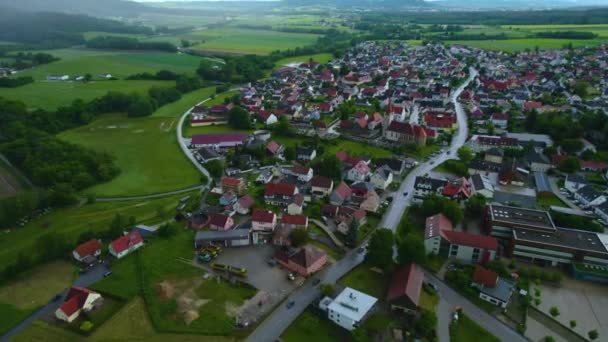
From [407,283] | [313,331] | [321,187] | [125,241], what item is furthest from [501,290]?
[125,241]

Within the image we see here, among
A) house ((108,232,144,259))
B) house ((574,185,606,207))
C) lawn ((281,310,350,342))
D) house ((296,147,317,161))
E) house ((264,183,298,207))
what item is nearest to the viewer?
lawn ((281,310,350,342))

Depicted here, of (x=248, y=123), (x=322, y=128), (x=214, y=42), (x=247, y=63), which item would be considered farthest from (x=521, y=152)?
(x=214, y=42)

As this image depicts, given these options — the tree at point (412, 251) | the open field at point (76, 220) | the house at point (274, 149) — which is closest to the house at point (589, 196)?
the tree at point (412, 251)

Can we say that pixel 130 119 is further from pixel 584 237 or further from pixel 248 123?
pixel 584 237

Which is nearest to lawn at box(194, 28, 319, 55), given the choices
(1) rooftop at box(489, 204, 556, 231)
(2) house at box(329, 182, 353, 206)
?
(2) house at box(329, 182, 353, 206)

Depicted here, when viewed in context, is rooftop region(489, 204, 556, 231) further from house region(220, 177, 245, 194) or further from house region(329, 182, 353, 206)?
house region(220, 177, 245, 194)

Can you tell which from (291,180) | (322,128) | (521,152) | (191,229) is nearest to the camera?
(191,229)

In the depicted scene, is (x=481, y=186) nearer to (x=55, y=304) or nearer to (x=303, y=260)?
(x=303, y=260)
